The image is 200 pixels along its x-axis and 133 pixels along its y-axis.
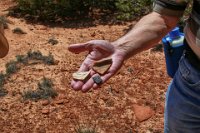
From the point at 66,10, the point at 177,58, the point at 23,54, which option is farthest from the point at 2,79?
the point at 177,58

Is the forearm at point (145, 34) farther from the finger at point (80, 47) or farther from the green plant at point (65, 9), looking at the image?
the green plant at point (65, 9)

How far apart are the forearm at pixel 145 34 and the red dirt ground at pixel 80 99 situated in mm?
1718

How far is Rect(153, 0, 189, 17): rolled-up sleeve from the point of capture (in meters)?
1.66

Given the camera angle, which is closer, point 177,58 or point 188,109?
point 188,109

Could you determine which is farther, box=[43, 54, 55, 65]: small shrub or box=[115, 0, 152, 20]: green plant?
box=[115, 0, 152, 20]: green plant

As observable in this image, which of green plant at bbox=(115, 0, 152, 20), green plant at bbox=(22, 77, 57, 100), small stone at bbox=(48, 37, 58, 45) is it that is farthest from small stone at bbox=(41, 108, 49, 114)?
green plant at bbox=(115, 0, 152, 20)

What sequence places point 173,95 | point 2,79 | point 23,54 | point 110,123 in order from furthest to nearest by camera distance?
point 23,54 < point 2,79 < point 110,123 < point 173,95

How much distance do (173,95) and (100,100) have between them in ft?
6.73

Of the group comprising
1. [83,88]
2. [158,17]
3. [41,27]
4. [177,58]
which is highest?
[158,17]

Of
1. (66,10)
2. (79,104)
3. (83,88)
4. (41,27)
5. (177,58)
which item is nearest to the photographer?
(83,88)

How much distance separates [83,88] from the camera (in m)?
1.55

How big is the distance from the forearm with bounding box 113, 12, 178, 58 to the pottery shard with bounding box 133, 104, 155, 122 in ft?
5.86

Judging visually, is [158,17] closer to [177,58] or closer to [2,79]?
[177,58]

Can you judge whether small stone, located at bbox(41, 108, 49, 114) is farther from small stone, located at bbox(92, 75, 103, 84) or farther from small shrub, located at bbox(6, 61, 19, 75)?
small stone, located at bbox(92, 75, 103, 84)
